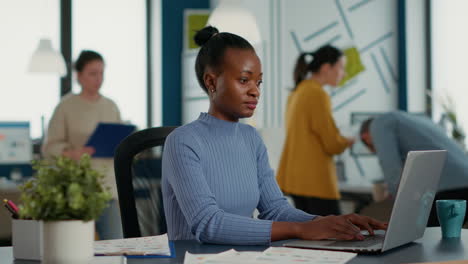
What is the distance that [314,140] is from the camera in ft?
13.3

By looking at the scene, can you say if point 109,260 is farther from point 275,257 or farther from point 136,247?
point 275,257

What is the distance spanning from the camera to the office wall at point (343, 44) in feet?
20.3

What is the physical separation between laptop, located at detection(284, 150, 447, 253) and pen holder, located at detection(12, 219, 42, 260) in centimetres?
50

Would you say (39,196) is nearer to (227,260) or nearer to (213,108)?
(227,260)

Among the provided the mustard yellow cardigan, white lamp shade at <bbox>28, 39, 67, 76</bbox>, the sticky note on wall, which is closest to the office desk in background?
the mustard yellow cardigan

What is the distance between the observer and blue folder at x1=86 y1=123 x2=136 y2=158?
135 inches

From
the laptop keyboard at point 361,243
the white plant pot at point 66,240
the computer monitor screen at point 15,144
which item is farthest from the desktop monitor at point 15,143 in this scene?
the white plant pot at point 66,240

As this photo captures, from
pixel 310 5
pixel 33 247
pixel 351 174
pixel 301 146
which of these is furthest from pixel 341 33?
pixel 33 247

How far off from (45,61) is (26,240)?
4.36 m

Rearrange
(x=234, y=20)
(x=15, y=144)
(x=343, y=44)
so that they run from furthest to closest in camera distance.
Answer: (x=343, y=44), (x=15, y=144), (x=234, y=20)

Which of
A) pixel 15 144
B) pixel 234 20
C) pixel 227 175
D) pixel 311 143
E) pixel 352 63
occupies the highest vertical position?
pixel 234 20

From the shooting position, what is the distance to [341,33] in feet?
23.3

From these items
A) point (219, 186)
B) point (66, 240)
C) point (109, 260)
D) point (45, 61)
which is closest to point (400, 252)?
point (219, 186)

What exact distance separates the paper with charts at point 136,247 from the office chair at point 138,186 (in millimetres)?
263
